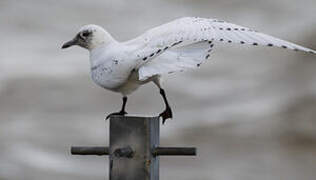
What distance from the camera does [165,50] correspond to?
1.07 m

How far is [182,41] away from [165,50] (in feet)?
0.10

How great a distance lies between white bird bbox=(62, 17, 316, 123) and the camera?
41.3 inches

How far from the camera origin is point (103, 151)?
114 cm

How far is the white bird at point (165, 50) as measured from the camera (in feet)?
3.44

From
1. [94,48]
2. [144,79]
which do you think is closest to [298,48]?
[144,79]

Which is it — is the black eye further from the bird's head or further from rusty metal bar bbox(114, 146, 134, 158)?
rusty metal bar bbox(114, 146, 134, 158)

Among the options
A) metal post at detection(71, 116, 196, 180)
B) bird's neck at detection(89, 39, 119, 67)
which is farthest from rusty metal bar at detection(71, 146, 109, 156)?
bird's neck at detection(89, 39, 119, 67)

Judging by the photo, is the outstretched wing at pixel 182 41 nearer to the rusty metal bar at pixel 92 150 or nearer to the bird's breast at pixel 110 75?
the bird's breast at pixel 110 75

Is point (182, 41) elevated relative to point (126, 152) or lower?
elevated

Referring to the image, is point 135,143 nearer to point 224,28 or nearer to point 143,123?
point 143,123

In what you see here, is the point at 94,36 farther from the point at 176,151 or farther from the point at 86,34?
the point at 176,151

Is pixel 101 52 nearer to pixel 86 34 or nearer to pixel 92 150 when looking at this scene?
pixel 86 34

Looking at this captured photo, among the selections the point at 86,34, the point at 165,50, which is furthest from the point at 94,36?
the point at 165,50

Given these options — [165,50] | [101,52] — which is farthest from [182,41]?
[101,52]
